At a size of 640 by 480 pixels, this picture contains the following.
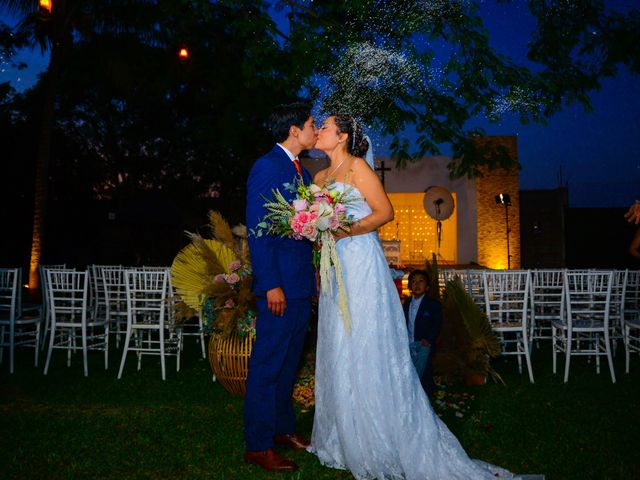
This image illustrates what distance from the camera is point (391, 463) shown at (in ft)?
10.4

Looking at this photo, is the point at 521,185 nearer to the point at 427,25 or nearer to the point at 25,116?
the point at 427,25

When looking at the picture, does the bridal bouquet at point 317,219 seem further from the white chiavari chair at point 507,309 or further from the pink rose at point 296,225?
the white chiavari chair at point 507,309

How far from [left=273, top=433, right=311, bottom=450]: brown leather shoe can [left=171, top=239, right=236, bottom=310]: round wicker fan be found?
176cm

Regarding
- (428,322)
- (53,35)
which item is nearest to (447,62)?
(428,322)

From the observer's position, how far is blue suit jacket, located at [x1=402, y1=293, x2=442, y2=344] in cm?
497

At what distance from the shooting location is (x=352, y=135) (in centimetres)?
357

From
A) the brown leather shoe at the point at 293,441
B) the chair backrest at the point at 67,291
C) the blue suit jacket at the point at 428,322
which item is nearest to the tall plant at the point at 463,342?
the blue suit jacket at the point at 428,322

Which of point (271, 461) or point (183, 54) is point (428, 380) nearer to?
point (271, 461)

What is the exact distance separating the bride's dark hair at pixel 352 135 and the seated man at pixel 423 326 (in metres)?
1.88

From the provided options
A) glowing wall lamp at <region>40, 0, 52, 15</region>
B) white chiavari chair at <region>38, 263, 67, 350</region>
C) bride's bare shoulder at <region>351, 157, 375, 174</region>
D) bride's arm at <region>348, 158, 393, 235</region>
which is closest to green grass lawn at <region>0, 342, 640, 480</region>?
white chiavari chair at <region>38, 263, 67, 350</region>

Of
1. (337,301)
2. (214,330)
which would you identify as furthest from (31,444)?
(337,301)

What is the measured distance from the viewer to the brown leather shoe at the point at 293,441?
3.74 metres

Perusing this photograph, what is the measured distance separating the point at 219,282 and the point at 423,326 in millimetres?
1720

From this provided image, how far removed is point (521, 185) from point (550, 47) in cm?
1023
